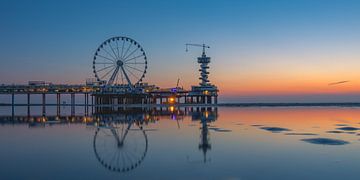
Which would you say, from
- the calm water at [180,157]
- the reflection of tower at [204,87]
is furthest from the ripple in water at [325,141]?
the reflection of tower at [204,87]

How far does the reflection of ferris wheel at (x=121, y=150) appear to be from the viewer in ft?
47.8

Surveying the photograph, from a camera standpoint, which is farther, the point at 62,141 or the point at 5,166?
the point at 62,141

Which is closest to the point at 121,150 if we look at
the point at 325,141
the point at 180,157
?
the point at 180,157

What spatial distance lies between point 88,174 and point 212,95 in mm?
95121

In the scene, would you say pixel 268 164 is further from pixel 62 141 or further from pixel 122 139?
pixel 62 141

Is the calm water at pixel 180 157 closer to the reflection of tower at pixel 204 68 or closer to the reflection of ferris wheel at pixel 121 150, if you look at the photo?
the reflection of ferris wheel at pixel 121 150

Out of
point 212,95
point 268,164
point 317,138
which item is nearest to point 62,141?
point 268,164

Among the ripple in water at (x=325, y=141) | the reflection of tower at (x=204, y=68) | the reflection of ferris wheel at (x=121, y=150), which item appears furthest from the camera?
the reflection of tower at (x=204, y=68)

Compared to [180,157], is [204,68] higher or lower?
higher

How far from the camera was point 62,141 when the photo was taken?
860 inches

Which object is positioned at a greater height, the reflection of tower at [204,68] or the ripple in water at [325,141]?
the reflection of tower at [204,68]

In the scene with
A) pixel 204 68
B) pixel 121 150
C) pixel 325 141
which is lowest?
pixel 121 150

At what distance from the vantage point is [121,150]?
18312 mm

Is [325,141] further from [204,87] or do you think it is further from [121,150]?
[204,87]
